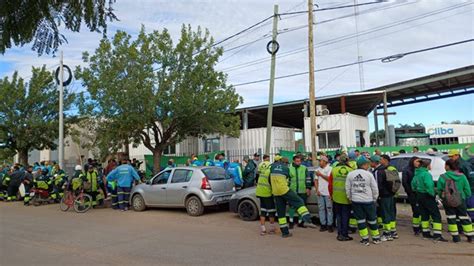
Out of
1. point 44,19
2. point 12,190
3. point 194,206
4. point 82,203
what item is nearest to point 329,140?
point 194,206

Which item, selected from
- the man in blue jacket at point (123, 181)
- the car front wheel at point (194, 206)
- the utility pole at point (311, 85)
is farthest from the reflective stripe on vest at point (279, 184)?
the man in blue jacket at point (123, 181)

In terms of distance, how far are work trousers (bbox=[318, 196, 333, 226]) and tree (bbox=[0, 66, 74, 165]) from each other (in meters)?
23.2

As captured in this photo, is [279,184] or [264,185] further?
[264,185]

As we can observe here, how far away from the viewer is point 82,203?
44.7ft

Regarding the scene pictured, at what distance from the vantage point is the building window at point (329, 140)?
936 inches

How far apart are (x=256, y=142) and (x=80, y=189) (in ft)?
43.8

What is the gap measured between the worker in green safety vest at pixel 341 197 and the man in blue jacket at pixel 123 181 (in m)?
7.69

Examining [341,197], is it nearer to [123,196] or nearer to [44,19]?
[44,19]

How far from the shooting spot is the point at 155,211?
1303 cm

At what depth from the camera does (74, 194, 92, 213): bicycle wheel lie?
44.7 ft

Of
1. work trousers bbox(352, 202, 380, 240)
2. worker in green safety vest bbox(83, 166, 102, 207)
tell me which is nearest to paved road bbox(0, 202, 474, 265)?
work trousers bbox(352, 202, 380, 240)

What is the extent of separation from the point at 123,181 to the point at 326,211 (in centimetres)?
742

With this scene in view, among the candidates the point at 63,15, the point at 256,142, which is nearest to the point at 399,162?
the point at 63,15

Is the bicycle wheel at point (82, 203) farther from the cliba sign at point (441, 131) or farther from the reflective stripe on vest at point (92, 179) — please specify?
the cliba sign at point (441, 131)
